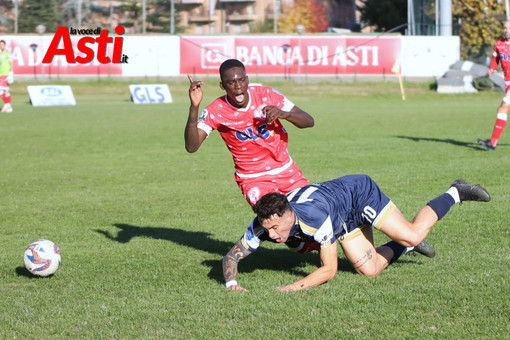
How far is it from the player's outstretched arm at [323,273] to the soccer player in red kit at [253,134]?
811 mm

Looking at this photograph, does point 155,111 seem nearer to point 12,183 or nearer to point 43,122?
point 43,122

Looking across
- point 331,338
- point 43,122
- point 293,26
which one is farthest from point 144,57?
point 331,338

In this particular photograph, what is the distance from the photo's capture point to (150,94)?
39875mm

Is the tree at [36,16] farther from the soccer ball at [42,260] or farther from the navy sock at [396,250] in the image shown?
the navy sock at [396,250]

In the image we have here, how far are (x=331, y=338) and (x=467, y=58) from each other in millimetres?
52489

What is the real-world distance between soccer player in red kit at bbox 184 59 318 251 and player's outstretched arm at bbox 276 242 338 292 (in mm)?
811

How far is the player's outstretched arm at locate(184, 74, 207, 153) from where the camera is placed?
761 centimetres

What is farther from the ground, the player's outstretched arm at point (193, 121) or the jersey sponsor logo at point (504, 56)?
the jersey sponsor logo at point (504, 56)

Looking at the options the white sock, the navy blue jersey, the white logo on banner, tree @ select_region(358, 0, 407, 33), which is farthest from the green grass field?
tree @ select_region(358, 0, 407, 33)

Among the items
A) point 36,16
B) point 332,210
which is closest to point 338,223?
point 332,210

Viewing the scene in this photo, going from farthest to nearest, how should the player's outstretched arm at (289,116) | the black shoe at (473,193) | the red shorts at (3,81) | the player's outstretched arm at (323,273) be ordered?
the red shorts at (3,81) → the black shoe at (473,193) → the player's outstretched arm at (289,116) → the player's outstretched arm at (323,273)

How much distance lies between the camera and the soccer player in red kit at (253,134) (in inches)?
314

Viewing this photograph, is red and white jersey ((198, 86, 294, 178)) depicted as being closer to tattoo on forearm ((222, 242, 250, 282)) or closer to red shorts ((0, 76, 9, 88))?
tattoo on forearm ((222, 242, 250, 282))

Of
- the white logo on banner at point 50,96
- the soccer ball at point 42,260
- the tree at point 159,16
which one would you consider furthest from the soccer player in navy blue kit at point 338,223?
the tree at point 159,16
